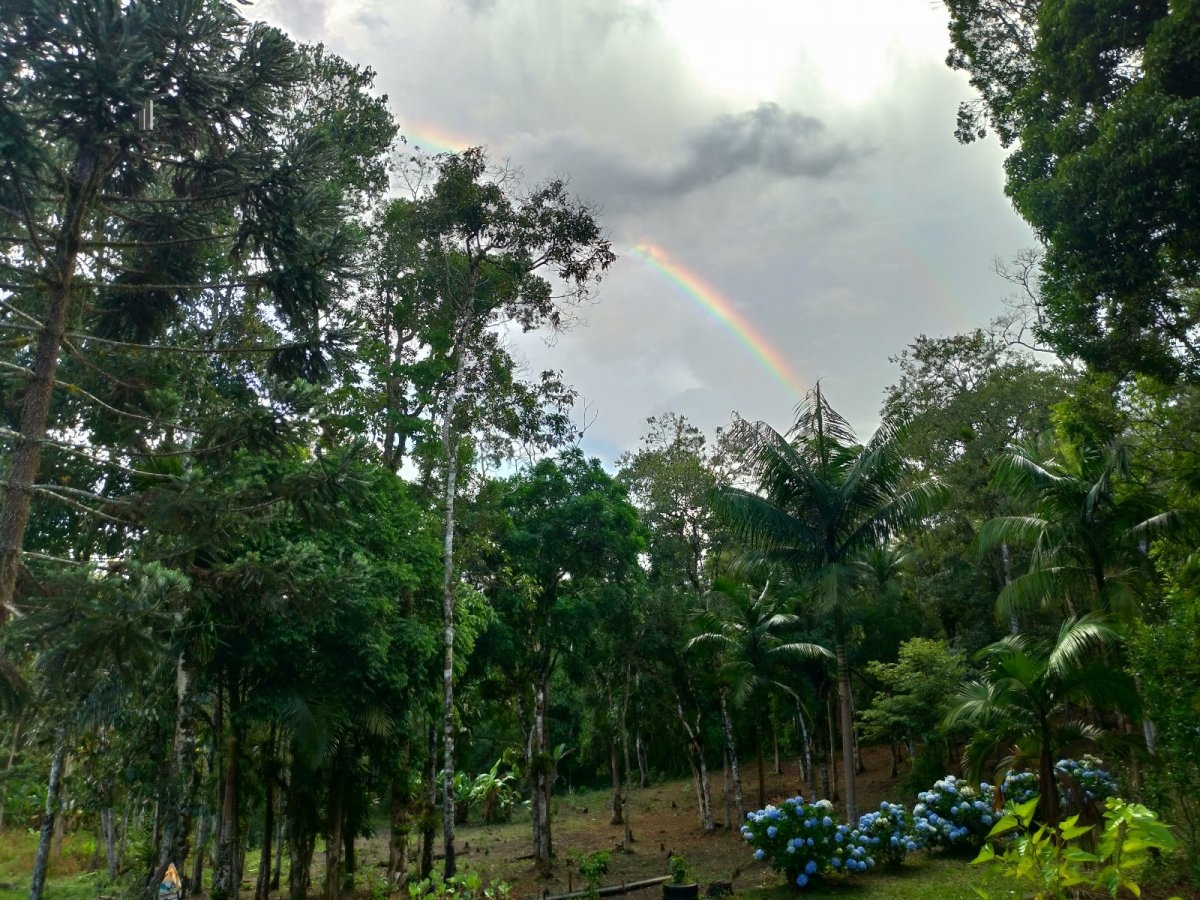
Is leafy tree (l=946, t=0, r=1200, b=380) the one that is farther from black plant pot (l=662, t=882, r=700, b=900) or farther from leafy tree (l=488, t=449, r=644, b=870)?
leafy tree (l=488, t=449, r=644, b=870)

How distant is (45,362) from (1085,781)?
51.4 feet

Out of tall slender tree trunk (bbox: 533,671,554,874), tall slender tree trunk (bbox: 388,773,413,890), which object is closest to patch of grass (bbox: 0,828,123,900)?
tall slender tree trunk (bbox: 388,773,413,890)

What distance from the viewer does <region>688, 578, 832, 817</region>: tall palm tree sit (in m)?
22.3

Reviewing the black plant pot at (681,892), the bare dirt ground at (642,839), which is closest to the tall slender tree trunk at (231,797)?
the bare dirt ground at (642,839)

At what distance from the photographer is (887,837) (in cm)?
1443

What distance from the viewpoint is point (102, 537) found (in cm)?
1078

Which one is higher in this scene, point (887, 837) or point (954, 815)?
point (954, 815)

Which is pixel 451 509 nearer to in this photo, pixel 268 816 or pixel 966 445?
pixel 268 816

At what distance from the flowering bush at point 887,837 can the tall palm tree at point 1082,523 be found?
476 cm

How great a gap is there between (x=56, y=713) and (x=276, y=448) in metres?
3.72

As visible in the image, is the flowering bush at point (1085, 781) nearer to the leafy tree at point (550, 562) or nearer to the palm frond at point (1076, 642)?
the palm frond at point (1076, 642)

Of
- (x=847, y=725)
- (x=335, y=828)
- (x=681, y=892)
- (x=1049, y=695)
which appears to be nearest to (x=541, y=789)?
(x=335, y=828)

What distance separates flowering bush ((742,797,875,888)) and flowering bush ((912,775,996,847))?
167 cm

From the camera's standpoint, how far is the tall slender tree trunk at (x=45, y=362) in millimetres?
7945
